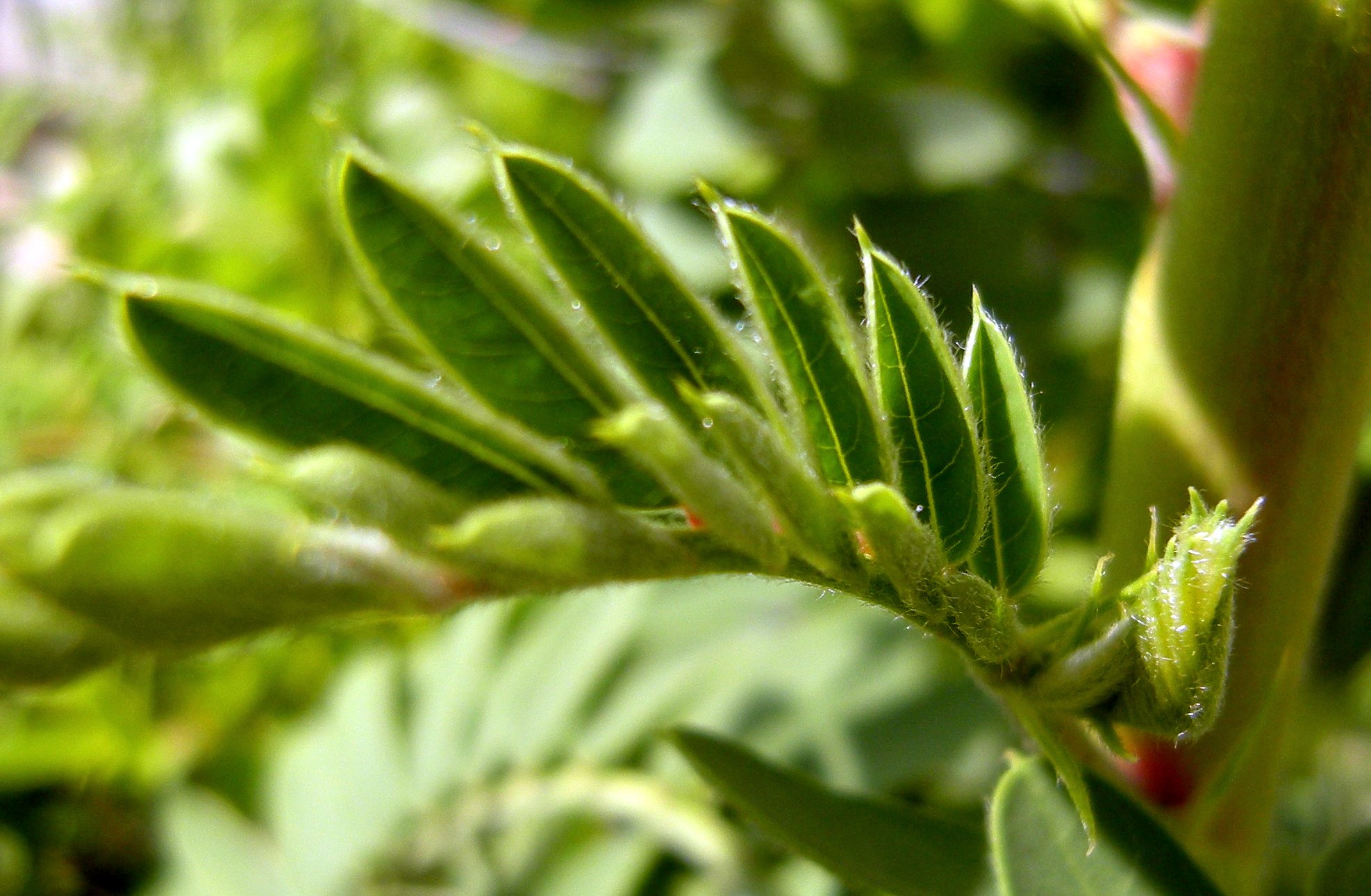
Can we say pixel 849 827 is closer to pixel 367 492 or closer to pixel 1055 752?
pixel 1055 752

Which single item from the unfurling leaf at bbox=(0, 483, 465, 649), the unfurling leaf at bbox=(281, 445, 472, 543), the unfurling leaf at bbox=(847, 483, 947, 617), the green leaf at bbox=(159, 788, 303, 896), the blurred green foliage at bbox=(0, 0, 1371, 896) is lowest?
the green leaf at bbox=(159, 788, 303, 896)

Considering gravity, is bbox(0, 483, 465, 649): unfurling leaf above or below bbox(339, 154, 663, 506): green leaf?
below

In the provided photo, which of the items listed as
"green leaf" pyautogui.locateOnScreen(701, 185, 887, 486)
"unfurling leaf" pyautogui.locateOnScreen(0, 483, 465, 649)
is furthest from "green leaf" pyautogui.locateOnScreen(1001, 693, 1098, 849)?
"unfurling leaf" pyautogui.locateOnScreen(0, 483, 465, 649)

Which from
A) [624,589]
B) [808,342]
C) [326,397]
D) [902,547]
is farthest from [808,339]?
[624,589]

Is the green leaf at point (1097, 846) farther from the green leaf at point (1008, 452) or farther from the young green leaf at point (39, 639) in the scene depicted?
the young green leaf at point (39, 639)

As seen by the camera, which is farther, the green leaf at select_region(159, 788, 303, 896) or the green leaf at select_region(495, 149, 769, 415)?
the green leaf at select_region(159, 788, 303, 896)

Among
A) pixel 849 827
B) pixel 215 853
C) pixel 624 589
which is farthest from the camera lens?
pixel 215 853

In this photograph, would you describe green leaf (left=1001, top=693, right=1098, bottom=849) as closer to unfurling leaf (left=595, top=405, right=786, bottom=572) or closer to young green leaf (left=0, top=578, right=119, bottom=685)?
unfurling leaf (left=595, top=405, right=786, bottom=572)

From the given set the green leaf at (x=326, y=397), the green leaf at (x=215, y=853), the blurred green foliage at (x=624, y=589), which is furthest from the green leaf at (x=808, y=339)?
the green leaf at (x=215, y=853)
